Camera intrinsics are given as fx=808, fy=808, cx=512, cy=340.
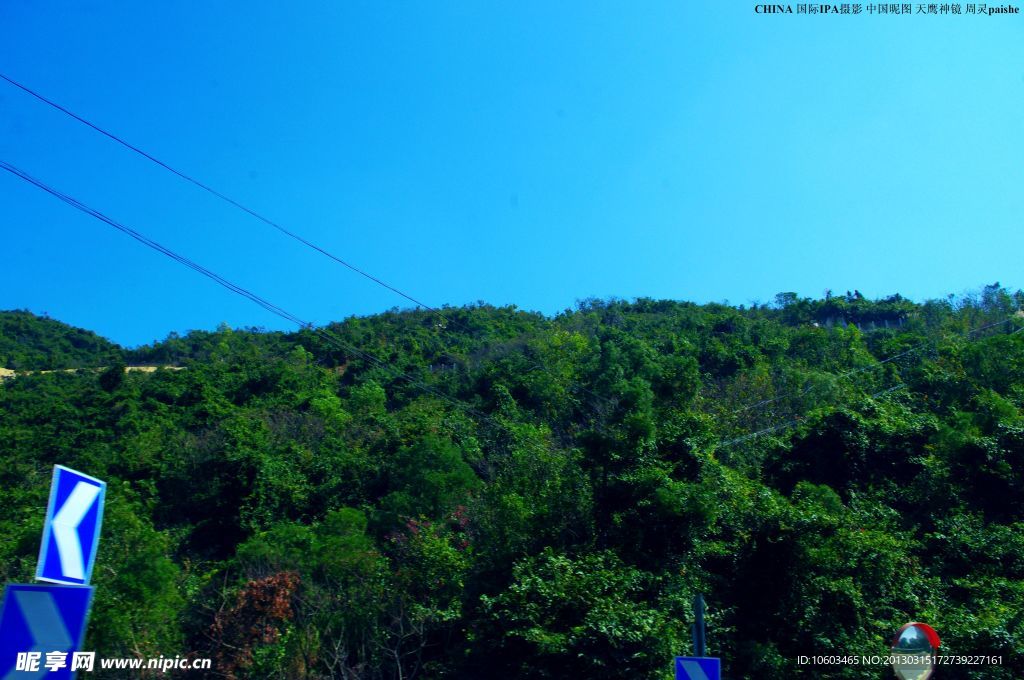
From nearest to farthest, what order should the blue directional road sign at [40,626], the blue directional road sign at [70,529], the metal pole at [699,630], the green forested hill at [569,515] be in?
1. the blue directional road sign at [40,626]
2. the blue directional road sign at [70,529]
3. the metal pole at [699,630]
4. the green forested hill at [569,515]

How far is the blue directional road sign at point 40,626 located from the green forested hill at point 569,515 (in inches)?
328

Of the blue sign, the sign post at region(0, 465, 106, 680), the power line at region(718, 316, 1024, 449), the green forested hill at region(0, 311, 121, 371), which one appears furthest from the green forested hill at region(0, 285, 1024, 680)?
the green forested hill at region(0, 311, 121, 371)

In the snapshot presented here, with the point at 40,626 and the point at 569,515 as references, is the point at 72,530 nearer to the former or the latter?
the point at 40,626

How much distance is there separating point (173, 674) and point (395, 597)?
409cm

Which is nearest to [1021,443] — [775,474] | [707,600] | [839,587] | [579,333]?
[775,474]

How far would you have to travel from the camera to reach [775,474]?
69.9 feet

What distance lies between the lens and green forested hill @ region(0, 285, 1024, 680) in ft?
41.2

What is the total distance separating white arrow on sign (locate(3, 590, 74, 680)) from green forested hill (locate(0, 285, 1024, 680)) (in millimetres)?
8360

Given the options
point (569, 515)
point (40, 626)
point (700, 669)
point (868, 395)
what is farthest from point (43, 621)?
point (868, 395)

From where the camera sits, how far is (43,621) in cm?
388

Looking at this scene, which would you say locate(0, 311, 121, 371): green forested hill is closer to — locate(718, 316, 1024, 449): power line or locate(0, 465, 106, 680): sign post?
locate(718, 316, 1024, 449): power line

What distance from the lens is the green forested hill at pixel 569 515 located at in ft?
41.2

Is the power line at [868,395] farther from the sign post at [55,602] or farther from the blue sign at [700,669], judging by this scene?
the sign post at [55,602]

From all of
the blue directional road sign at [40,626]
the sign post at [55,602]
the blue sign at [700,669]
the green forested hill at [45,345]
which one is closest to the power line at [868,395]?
the blue sign at [700,669]
